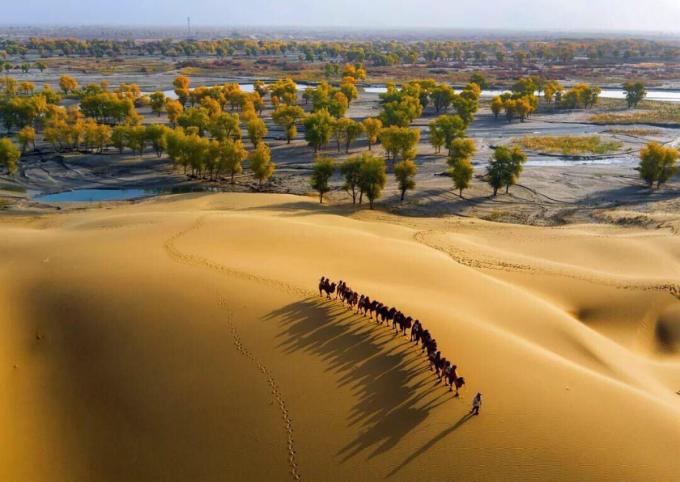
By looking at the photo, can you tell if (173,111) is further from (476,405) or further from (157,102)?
(476,405)

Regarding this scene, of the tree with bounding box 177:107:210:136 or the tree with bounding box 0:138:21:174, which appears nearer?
the tree with bounding box 0:138:21:174

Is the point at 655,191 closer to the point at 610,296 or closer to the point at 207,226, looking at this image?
the point at 610,296

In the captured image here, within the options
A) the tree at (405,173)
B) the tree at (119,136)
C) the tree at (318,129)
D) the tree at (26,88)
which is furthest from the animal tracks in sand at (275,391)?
the tree at (26,88)

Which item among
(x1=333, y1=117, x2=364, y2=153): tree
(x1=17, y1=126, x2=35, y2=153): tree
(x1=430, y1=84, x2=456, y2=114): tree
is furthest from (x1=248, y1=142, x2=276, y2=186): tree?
(x1=430, y1=84, x2=456, y2=114): tree

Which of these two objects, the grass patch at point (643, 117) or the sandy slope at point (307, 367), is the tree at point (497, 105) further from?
the sandy slope at point (307, 367)

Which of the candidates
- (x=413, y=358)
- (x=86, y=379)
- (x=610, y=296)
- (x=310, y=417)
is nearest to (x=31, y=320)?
(x=86, y=379)

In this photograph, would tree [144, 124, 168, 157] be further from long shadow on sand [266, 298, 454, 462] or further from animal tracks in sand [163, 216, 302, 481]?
long shadow on sand [266, 298, 454, 462]
